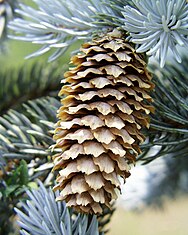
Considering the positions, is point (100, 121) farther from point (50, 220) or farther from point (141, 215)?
point (141, 215)

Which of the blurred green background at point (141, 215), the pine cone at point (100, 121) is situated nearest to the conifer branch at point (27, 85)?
the blurred green background at point (141, 215)

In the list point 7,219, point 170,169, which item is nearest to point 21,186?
point 7,219

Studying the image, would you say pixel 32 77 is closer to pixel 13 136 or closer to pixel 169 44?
pixel 13 136

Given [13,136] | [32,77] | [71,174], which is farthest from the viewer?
[32,77]

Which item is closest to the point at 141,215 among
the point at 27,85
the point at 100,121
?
the point at 27,85

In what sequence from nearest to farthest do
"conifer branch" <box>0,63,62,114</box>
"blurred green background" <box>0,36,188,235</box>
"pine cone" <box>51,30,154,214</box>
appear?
"pine cone" <box>51,30,154,214</box>, "conifer branch" <box>0,63,62,114</box>, "blurred green background" <box>0,36,188,235</box>

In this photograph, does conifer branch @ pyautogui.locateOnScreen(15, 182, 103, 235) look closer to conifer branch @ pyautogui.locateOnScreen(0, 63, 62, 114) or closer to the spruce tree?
the spruce tree

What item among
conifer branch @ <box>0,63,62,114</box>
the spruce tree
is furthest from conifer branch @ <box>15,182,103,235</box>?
conifer branch @ <box>0,63,62,114</box>
